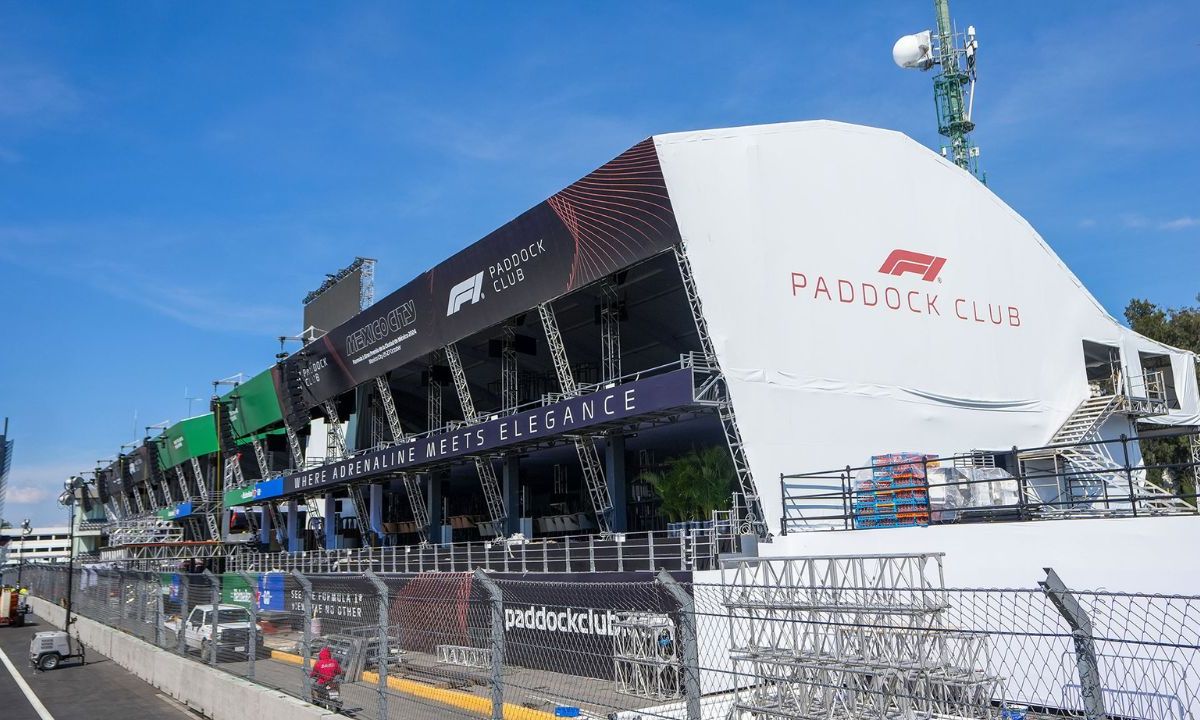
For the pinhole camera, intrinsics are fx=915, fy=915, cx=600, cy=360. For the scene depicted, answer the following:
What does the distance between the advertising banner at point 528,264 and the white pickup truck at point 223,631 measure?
13059mm

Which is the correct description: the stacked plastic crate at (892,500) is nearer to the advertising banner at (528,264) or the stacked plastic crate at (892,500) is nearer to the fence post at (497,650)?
the advertising banner at (528,264)

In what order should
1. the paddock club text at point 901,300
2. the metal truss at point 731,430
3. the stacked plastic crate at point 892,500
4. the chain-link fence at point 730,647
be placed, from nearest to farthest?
the chain-link fence at point 730,647 → the stacked plastic crate at point 892,500 → the metal truss at point 731,430 → the paddock club text at point 901,300

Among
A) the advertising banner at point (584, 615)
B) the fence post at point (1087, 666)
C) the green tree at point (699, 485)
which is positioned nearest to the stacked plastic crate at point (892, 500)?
the green tree at point (699, 485)

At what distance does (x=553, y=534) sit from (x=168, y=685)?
954 inches

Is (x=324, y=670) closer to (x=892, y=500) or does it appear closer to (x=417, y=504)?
(x=892, y=500)

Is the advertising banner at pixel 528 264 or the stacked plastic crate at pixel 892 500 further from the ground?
the advertising banner at pixel 528 264

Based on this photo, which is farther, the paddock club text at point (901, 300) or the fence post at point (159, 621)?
the paddock club text at point (901, 300)

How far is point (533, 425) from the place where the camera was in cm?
2834

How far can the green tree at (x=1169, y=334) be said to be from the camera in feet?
161

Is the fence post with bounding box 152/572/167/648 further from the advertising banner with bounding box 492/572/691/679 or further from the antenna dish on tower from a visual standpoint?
the antenna dish on tower

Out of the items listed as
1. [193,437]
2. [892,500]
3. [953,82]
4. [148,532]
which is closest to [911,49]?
[953,82]

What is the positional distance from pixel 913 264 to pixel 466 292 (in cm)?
1501

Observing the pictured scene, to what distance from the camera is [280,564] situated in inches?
1880

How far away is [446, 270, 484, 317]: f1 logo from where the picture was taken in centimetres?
3158
